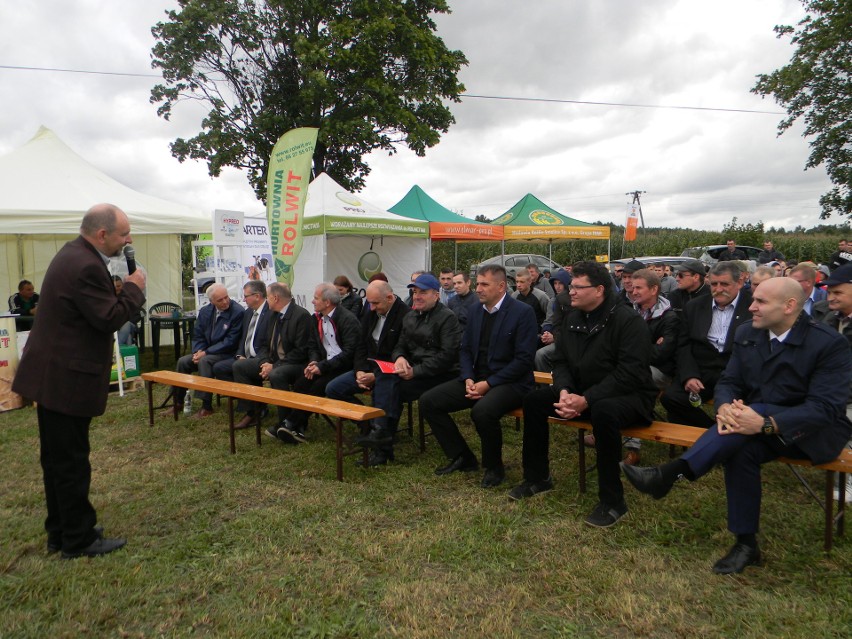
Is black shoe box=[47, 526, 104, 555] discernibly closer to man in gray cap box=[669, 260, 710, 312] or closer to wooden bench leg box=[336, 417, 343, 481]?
wooden bench leg box=[336, 417, 343, 481]

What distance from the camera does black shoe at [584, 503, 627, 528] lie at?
342 centimetres

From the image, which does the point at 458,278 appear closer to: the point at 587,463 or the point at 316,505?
the point at 587,463

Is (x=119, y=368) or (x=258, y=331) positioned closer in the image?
(x=258, y=331)

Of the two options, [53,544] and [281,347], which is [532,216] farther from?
[53,544]

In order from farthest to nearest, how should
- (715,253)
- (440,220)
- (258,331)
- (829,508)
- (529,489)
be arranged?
(715,253), (440,220), (258,331), (529,489), (829,508)

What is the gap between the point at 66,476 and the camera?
297 centimetres

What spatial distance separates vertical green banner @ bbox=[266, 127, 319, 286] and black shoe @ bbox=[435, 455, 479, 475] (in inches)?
192

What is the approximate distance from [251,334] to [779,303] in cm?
486

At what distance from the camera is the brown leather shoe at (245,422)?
572cm

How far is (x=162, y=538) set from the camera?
3336 millimetres

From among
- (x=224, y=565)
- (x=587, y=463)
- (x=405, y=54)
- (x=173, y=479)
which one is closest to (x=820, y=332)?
(x=587, y=463)

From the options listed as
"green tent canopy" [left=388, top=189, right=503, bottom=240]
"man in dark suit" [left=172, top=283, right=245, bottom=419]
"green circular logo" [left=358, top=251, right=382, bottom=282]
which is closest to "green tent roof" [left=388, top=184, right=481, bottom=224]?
"green tent canopy" [left=388, top=189, right=503, bottom=240]

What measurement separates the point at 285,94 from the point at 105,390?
18289 millimetres

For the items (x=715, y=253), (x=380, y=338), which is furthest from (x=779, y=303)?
(x=715, y=253)
